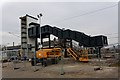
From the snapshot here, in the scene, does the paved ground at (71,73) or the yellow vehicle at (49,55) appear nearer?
the paved ground at (71,73)

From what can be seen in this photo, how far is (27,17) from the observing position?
222 ft

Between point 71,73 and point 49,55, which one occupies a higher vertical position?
point 49,55

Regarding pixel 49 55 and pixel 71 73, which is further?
pixel 49 55

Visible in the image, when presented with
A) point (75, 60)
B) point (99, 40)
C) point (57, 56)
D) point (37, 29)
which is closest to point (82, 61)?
point (75, 60)

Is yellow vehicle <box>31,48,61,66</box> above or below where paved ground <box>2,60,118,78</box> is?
above

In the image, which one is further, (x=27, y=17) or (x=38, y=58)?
(x=27, y=17)

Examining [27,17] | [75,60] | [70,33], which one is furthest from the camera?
[27,17]

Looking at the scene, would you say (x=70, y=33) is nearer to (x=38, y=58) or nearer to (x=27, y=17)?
(x=38, y=58)

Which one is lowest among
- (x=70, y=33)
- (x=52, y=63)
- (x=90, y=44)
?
(x=52, y=63)

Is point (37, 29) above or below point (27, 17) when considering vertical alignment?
below

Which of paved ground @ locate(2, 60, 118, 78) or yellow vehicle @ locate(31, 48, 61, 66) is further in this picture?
yellow vehicle @ locate(31, 48, 61, 66)

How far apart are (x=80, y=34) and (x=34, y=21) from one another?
1658 inches

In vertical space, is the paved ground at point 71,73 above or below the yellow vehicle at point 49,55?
below

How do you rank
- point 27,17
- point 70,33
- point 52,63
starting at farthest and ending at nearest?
point 27,17, point 70,33, point 52,63
